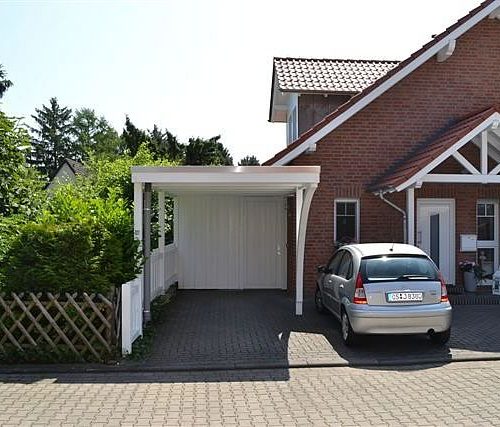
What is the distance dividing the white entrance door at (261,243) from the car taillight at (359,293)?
685 cm

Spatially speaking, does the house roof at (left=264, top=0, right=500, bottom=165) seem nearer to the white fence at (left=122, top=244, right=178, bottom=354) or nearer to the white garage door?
the white garage door

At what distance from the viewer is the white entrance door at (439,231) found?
1359cm

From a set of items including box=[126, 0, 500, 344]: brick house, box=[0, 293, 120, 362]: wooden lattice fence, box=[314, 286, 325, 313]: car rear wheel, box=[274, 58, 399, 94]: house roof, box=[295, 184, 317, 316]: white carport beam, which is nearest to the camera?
box=[0, 293, 120, 362]: wooden lattice fence

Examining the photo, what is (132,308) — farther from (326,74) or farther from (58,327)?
(326,74)

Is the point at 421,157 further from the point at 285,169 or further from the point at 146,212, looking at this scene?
the point at 146,212

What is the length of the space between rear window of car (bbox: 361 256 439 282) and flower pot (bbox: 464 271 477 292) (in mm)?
5361

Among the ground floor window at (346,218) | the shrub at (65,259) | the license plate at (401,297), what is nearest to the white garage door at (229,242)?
the ground floor window at (346,218)

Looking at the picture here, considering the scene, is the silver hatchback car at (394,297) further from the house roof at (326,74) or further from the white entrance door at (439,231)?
the house roof at (326,74)

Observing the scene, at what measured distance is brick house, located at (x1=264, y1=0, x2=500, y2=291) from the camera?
13086 millimetres

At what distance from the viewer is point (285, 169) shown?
29.5 ft

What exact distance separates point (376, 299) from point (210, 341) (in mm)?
2765

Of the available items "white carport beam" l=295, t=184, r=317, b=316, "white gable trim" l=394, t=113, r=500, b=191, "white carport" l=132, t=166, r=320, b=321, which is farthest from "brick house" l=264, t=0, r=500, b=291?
"white carport beam" l=295, t=184, r=317, b=316

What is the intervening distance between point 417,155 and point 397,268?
5305mm

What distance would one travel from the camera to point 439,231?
13.7 meters
